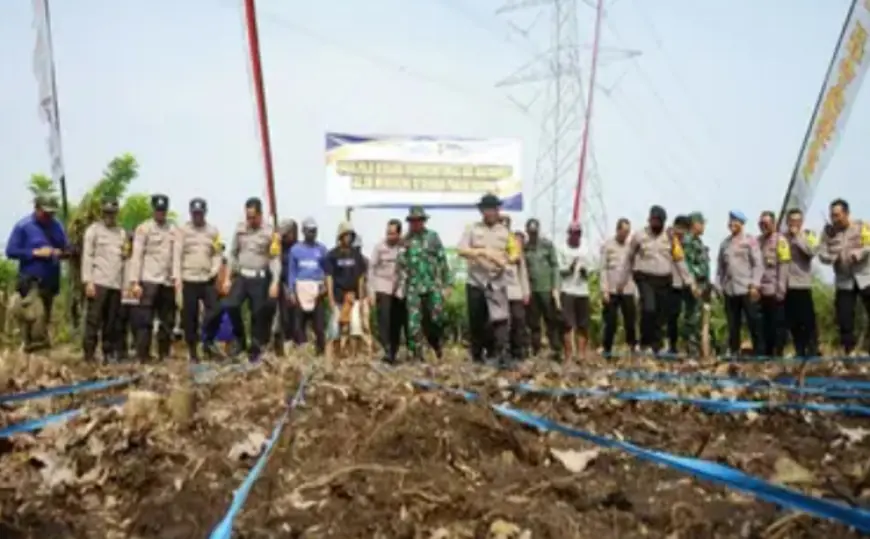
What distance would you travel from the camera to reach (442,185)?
2981 centimetres

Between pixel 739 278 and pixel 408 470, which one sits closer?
pixel 408 470

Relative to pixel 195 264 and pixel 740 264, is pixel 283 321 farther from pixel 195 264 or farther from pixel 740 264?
pixel 740 264

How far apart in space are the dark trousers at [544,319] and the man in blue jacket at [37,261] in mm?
5294

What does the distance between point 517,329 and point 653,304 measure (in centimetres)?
157

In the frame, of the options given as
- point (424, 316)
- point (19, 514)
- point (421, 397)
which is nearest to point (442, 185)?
point (424, 316)

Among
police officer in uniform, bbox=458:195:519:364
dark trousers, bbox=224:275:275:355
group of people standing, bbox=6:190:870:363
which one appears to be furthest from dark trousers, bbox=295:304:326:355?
police officer in uniform, bbox=458:195:519:364

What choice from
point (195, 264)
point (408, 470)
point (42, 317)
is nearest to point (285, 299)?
point (195, 264)

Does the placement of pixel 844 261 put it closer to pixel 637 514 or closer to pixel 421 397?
pixel 421 397

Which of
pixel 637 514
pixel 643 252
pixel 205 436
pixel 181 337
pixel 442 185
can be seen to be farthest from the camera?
pixel 442 185

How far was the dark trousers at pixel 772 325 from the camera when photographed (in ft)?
43.2

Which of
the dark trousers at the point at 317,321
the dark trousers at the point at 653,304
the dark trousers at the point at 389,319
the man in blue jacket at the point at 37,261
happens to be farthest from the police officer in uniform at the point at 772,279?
the man in blue jacket at the point at 37,261

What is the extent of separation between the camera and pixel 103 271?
12266 mm

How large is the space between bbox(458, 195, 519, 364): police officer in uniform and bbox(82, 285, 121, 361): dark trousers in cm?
355

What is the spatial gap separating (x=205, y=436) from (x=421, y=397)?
1.38 metres
